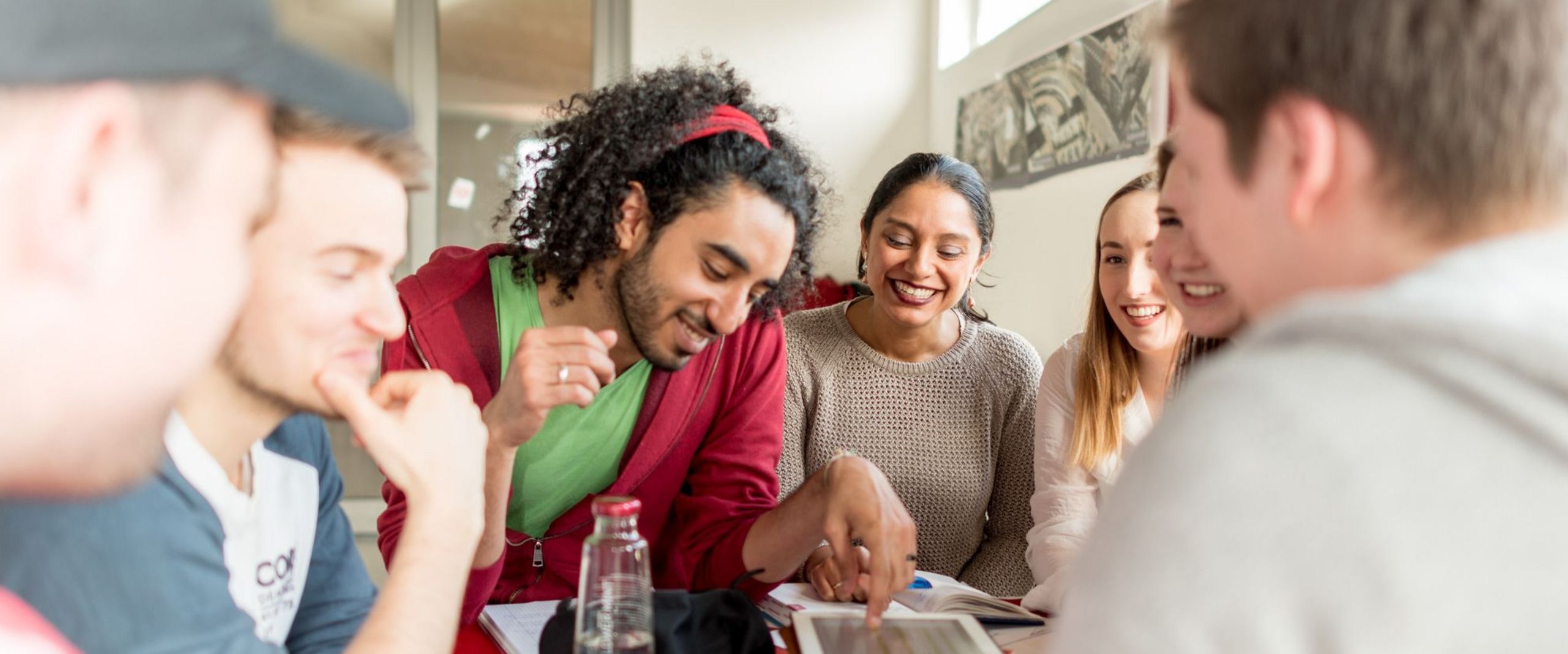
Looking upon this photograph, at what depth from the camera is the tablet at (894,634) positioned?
45.4 inches

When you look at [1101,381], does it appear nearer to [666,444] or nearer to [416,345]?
[666,444]

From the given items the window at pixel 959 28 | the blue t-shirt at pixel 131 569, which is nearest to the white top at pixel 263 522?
the blue t-shirt at pixel 131 569

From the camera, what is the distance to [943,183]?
7.14 feet

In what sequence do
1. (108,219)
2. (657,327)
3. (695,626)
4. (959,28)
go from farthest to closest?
1. (959,28)
2. (657,327)
3. (695,626)
4. (108,219)

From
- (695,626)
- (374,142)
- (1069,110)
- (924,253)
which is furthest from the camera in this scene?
(1069,110)

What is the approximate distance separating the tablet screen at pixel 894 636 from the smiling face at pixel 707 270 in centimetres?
51

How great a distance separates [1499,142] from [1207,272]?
0.87 metres

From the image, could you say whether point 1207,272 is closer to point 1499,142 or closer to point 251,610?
point 1499,142

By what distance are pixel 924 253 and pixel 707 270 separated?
2.18 ft

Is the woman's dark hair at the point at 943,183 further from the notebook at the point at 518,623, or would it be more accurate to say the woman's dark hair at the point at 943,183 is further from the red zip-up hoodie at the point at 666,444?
the notebook at the point at 518,623

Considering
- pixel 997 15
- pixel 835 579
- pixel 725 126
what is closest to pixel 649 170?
pixel 725 126

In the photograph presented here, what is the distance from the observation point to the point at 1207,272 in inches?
Answer: 56.8

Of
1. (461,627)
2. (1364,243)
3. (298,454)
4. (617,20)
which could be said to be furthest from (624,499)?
(617,20)

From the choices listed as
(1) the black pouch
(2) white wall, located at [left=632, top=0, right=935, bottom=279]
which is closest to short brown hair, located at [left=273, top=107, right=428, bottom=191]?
(1) the black pouch
